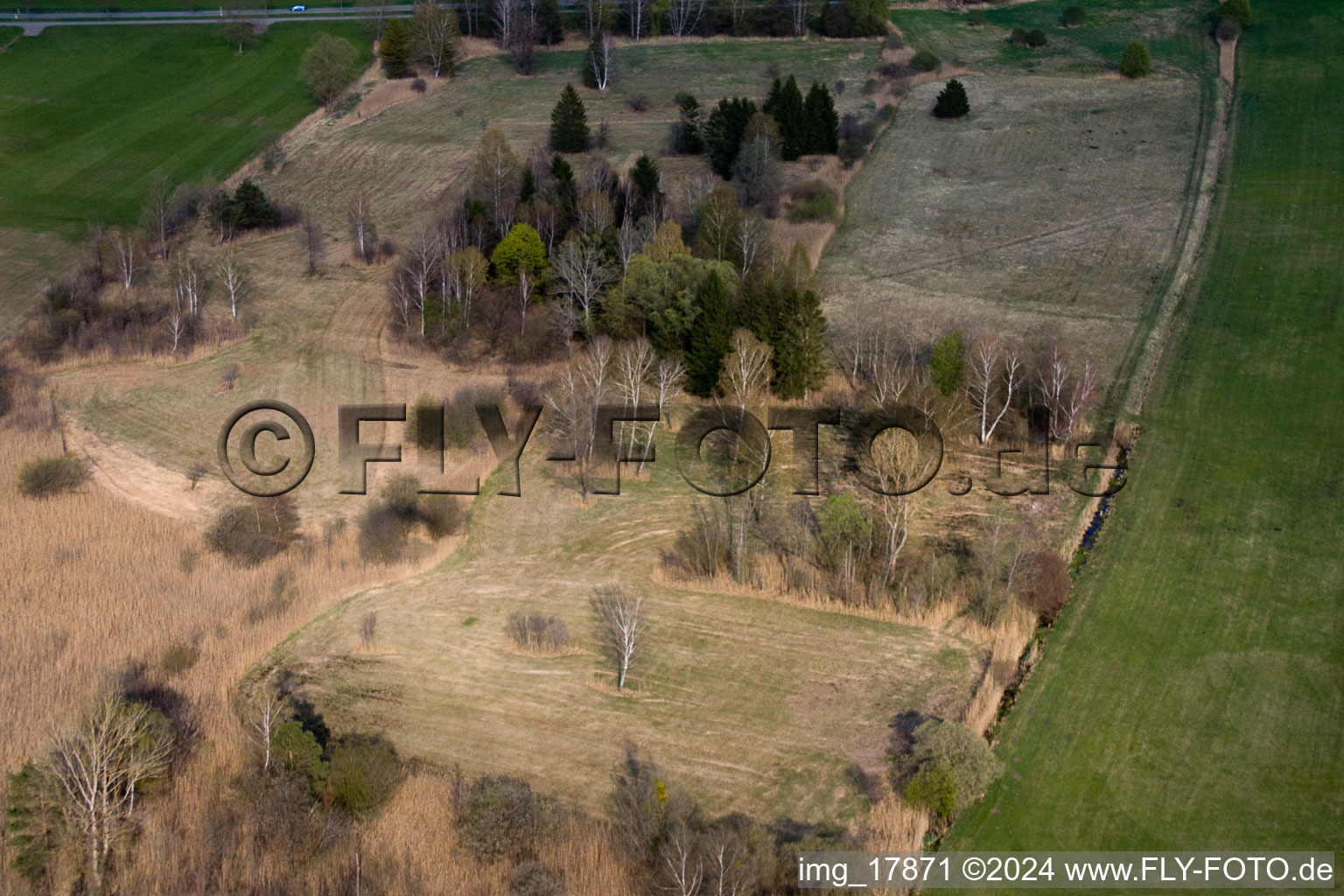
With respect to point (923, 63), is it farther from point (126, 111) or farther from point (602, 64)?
point (126, 111)

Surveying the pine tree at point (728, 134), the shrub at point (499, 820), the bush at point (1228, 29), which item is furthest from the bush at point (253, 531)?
the bush at point (1228, 29)

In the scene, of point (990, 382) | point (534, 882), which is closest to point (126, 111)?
point (990, 382)

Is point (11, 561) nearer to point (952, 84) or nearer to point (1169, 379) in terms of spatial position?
point (1169, 379)

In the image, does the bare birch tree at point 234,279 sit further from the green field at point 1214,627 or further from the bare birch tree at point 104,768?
the green field at point 1214,627

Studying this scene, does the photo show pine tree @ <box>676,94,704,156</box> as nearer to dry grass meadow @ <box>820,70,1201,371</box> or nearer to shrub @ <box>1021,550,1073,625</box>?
dry grass meadow @ <box>820,70,1201,371</box>

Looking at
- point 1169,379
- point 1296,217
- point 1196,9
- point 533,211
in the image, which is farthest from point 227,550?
point 1196,9

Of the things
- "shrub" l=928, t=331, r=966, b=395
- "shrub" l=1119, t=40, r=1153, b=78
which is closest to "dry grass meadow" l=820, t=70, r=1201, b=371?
"shrub" l=1119, t=40, r=1153, b=78
